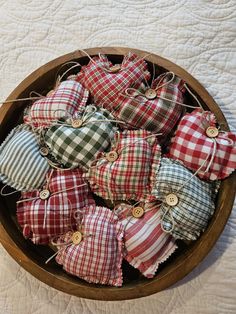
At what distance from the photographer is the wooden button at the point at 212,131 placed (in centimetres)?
75

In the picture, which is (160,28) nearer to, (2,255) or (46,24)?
(46,24)

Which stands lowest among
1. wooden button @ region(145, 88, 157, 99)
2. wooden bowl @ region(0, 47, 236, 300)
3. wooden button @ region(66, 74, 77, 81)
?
wooden bowl @ region(0, 47, 236, 300)

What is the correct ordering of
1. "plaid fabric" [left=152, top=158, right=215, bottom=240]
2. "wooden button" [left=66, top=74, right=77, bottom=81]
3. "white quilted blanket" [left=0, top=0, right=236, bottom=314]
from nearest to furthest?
"plaid fabric" [left=152, top=158, right=215, bottom=240] → "wooden button" [left=66, top=74, right=77, bottom=81] → "white quilted blanket" [left=0, top=0, right=236, bottom=314]

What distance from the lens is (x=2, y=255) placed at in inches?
36.7

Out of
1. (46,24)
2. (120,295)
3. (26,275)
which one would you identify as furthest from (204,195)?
(46,24)

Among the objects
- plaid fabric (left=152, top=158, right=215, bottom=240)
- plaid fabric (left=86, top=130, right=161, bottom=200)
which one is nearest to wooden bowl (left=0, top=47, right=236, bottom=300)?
plaid fabric (left=152, top=158, right=215, bottom=240)

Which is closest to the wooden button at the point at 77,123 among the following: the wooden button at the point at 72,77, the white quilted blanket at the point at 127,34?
the wooden button at the point at 72,77

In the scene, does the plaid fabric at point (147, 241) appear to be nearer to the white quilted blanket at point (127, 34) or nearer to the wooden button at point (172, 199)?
the wooden button at point (172, 199)

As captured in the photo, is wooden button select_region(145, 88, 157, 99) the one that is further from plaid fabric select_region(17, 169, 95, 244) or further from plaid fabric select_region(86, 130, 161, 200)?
plaid fabric select_region(17, 169, 95, 244)

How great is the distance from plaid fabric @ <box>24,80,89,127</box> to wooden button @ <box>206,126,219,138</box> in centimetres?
26

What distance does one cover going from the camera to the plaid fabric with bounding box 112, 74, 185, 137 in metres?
0.77

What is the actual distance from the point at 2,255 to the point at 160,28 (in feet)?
2.41

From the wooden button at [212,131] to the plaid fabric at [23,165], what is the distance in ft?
1.08

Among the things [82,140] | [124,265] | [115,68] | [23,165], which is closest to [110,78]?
[115,68]
